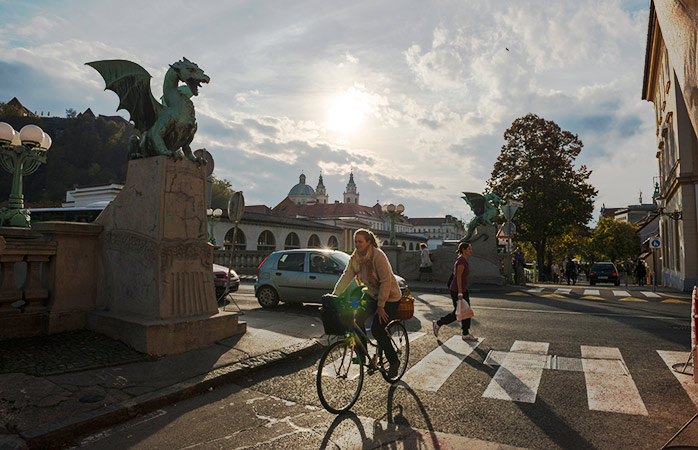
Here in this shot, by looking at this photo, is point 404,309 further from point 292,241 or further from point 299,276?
point 292,241

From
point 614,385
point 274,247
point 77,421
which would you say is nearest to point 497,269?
point 614,385

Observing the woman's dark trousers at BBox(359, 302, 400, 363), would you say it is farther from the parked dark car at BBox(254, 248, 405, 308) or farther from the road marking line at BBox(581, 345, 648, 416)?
the parked dark car at BBox(254, 248, 405, 308)

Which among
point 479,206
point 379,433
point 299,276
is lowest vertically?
point 379,433

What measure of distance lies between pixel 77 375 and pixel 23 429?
1.21m

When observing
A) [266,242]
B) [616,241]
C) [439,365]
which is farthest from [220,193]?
[439,365]

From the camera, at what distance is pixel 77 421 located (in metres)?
3.78

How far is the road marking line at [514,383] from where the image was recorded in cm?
471

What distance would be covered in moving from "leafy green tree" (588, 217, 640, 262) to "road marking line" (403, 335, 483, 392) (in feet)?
216

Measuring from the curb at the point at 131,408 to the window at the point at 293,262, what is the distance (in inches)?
204

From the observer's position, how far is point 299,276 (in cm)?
1118

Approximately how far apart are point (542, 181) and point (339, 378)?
31.7 metres

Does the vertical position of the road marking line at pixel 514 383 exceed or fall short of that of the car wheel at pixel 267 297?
it falls short

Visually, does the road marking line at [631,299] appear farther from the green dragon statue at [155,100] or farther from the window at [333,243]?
the window at [333,243]

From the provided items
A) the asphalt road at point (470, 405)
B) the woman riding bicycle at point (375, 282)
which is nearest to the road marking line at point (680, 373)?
the asphalt road at point (470, 405)
